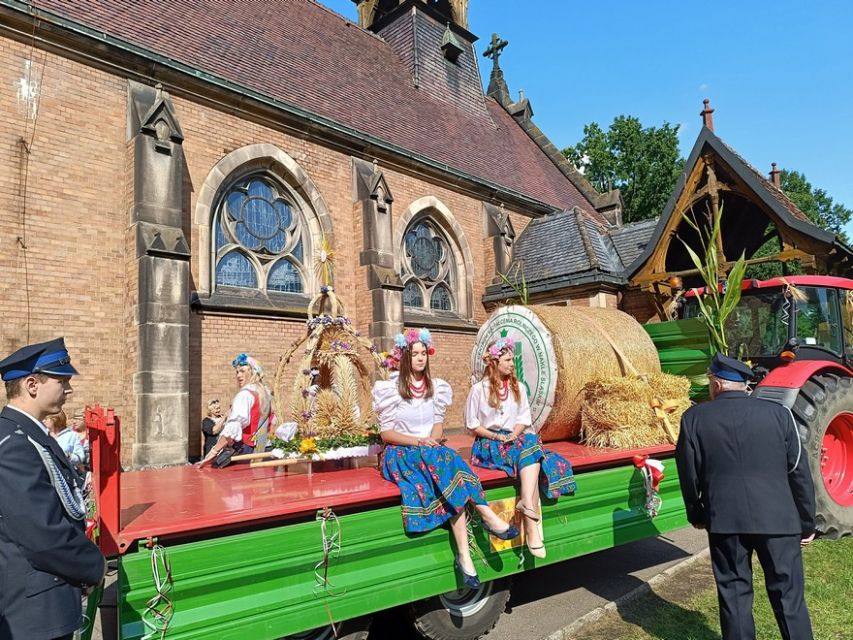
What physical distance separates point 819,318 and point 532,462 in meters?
4.43

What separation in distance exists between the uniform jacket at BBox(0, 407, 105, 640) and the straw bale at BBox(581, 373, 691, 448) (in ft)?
14.4

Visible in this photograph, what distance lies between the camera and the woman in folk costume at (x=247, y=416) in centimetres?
527

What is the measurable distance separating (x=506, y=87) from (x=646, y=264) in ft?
55.8

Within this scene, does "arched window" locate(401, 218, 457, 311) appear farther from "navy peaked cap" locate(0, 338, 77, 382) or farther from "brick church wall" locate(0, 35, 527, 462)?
"navy peaked cap" locate(0, 338, 77, 382)

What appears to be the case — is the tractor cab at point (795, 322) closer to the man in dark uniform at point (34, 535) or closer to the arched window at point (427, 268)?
the man in dark uniform at point (34, 535)

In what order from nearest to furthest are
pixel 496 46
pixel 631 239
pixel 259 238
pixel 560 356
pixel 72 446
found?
1. pixel 72 446
2. pixel 560 356
3. pixel 259 238
4. pixel 631 239
5. pixel 496 46

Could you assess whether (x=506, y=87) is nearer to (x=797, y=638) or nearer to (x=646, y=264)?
(x=646, y=264)

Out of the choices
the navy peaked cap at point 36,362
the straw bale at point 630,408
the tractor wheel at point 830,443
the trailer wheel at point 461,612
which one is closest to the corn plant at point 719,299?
the straw bale at point 630,408

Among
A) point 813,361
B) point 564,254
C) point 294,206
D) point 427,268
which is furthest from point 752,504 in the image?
point 427,268

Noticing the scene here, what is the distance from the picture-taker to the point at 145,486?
4215 millimetres

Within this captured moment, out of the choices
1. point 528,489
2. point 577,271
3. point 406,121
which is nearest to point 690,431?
point 528,489

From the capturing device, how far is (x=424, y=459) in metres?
3.71

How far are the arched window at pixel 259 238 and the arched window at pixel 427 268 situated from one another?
10.7ft

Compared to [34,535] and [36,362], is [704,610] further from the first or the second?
[36,362]
